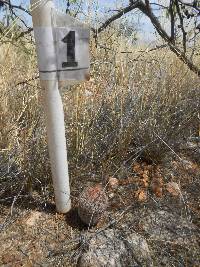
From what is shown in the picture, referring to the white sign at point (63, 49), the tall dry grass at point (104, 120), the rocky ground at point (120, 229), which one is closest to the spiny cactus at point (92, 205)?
the rocky ground at point (120, 229)

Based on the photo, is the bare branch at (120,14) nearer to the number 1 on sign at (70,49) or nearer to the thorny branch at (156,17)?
the thorny branch at (156,17)

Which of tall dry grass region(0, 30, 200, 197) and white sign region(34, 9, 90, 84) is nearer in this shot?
white sign region(34, 9, 90, 84)

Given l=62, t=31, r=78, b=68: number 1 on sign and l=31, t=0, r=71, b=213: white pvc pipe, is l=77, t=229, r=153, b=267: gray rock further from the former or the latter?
l=62, t=31, r=78, b=68: number 1 on sign

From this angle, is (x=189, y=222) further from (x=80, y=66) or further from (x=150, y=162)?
(x=80, y=66)

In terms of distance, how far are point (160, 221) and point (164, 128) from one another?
1.98ft

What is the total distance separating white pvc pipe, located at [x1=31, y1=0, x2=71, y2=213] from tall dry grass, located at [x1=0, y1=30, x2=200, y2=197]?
0.17 metres

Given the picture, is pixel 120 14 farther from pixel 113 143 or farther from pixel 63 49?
pixel 63 49

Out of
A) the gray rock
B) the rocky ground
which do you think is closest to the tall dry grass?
the rocky ground

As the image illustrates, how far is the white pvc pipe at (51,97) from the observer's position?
1.32 meters

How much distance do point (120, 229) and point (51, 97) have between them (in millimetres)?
634

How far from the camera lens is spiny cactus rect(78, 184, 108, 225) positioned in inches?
61.7

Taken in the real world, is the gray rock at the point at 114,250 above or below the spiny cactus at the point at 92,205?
below

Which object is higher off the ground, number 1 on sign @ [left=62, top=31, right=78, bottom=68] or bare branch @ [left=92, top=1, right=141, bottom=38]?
bare branch @ [left=92, top=1, right=141, bottom=38]

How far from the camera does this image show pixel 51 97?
1.42m
